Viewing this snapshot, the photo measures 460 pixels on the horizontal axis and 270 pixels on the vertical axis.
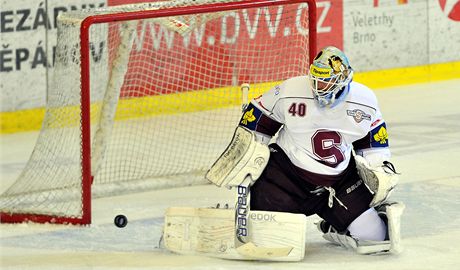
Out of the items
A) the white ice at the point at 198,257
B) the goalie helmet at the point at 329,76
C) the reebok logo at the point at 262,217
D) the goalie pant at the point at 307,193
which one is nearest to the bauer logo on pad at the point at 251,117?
the goalie pant at the point at 307,193

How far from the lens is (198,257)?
247 inches

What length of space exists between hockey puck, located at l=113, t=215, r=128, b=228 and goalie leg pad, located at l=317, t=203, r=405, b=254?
110cm

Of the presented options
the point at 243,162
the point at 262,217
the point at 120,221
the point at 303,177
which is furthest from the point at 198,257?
the point at 120,221

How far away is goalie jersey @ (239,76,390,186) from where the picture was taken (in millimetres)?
6289

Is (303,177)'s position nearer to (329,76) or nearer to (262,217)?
(262,217)

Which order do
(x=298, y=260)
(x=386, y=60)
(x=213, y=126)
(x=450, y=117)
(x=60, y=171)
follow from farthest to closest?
1. (x=386, y=60)
2. (x=450, y=117)
3. (x=213, y=126)
4. (x=60, y=171)
5. (x=298, y=260)

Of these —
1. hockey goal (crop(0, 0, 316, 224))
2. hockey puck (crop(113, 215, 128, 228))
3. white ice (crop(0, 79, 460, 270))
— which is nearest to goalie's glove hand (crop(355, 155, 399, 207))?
white ice (crop(0, 79, 460, 270))

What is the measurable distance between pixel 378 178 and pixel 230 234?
2.22ft

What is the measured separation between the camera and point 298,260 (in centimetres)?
617

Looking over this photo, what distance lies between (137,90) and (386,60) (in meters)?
2.76

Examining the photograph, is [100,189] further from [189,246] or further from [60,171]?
[189,246]

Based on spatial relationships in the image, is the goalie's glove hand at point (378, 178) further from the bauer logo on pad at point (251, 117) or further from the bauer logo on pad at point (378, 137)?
the bauer logo on pad at point (251, 117)

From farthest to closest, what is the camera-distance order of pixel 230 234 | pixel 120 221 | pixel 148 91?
1. pixel 148 91
2. pixel 120 221
3. pixel 230 234

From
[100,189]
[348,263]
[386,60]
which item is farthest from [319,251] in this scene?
[386,60]
